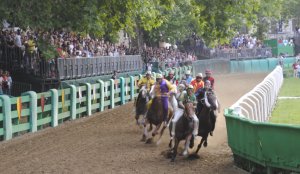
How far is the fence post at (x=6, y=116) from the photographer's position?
1773 centimetres

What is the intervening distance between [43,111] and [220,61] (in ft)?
127

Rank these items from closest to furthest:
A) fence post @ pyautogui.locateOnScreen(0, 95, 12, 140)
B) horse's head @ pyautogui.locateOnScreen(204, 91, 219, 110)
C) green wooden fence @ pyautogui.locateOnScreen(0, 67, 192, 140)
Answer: horse's head @ pyautogui.locateOnScreen(204, 91, 219, 110) → fence post @ pyautogui.locateOnScreen(0, 95, 12, 140) → green wooden fence @ pyautogui.locateOnScreen(0, 67, 192, 140)

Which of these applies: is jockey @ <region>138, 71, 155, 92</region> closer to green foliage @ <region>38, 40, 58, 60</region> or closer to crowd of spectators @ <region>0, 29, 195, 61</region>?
green foliage @ <region>38, 40, 58, 60</region>

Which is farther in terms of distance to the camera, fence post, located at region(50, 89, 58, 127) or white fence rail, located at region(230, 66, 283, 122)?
fence post, located at region(50, 89, 58, 127)

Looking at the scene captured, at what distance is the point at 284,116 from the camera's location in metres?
22.9

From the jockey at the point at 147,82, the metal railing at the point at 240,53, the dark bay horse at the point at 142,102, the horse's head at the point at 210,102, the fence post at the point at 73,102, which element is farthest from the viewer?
the metal railing at the point at 240,53

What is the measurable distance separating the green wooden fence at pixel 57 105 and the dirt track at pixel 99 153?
0.43 m

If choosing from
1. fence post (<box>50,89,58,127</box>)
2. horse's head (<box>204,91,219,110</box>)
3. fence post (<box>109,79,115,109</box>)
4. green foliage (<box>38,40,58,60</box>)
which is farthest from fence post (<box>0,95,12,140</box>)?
fence post (<box>109,79,115,109</box>)

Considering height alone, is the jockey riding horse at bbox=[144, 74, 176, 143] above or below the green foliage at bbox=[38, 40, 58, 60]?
below

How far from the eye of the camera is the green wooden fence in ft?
59.3

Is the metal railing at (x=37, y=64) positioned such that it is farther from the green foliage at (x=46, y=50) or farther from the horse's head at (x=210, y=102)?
the horse's head at (x=210, y=102)

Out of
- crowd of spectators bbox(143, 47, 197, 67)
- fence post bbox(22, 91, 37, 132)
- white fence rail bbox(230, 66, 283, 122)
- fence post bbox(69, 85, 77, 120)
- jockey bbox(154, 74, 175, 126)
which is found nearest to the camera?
white fence rail bbox(230, 66, 283, 122)

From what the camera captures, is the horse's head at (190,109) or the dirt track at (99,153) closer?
the dirt track at (99,153)

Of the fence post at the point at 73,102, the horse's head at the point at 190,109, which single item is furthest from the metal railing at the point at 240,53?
the horse's head at the point at 190,109
